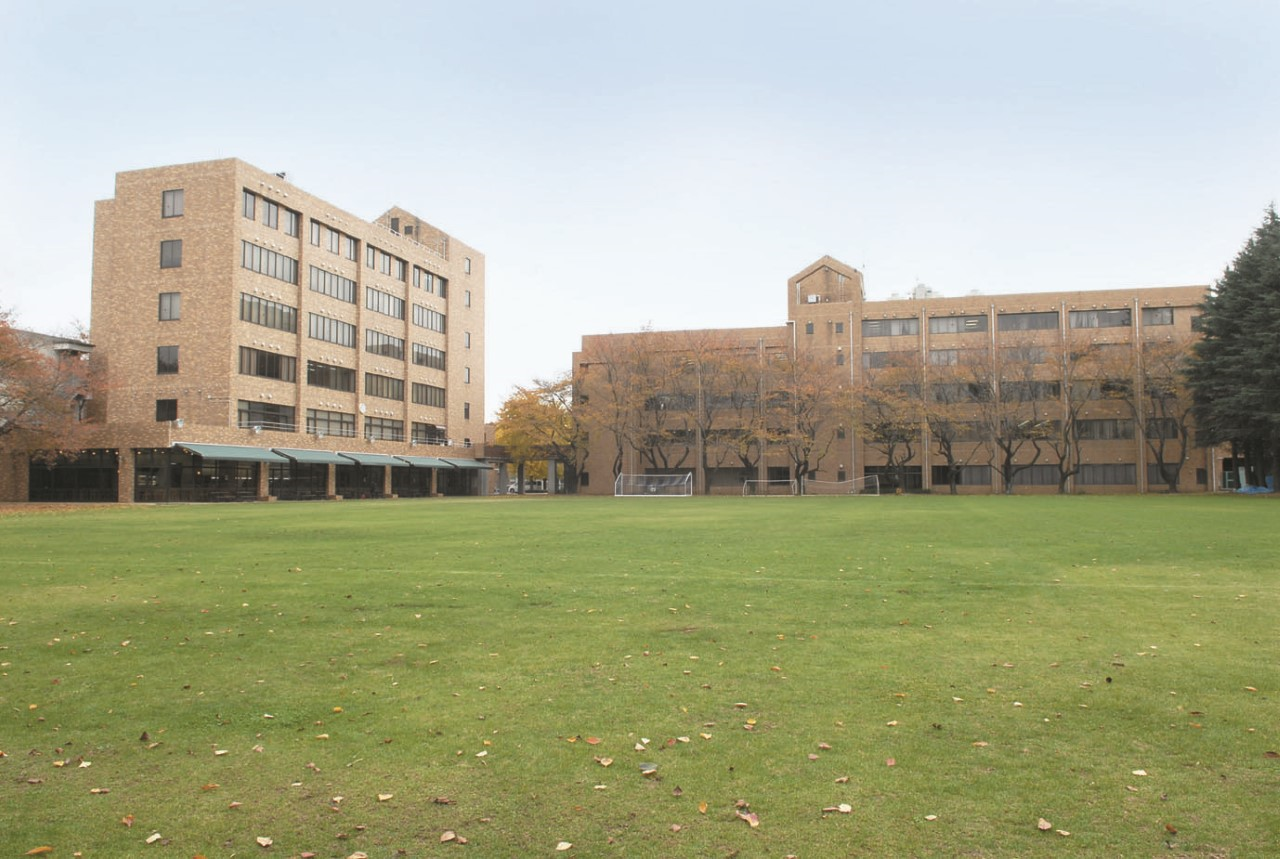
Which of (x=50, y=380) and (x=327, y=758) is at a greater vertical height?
(x=50, y=380)

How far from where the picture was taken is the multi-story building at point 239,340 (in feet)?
181

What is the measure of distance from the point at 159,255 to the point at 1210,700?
64.0m

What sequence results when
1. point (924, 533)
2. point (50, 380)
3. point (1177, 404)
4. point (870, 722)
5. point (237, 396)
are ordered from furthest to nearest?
point (1177, 404) → point (237, 396) → point (50, 380) → point (924, 533) → point (870, 722)

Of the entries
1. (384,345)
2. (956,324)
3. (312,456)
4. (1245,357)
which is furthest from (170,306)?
(1245,357)

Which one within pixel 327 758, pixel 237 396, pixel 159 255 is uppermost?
pixel 159 255

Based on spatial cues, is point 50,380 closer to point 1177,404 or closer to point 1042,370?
point 1042,370

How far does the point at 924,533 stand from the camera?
892 inches

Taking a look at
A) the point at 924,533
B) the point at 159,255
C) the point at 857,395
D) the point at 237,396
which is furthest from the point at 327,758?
the point at 857,395

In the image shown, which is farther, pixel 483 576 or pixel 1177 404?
pixel 1177 404

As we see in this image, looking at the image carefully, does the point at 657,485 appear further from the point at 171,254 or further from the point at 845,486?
the point at 171,254

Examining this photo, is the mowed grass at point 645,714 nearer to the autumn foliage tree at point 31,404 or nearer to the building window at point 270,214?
the autumn foliage tree at point 31,404

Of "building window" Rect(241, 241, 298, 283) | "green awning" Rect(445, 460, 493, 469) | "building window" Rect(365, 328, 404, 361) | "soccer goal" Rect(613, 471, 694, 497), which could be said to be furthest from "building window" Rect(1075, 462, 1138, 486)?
"building window" Rect(241, 241, 298, 283)

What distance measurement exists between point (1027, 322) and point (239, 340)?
65506 mm

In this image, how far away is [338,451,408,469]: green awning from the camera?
65262mm
